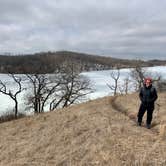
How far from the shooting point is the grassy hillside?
10.0 m

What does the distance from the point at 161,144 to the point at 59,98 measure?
35106mm

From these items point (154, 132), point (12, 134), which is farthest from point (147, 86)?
point (12, 134)

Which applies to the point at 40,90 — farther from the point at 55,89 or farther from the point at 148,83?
the point at 148,83

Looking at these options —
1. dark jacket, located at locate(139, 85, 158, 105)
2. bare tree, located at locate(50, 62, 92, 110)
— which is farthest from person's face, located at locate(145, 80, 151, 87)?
bare tree, located at locate(50, 62, 92, 110)

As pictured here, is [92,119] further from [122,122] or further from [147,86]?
[147,86]

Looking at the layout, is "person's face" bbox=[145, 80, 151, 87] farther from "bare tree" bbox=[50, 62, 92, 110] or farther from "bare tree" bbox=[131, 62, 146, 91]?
"bare tree" bbox=[131, 62, 146, 91]

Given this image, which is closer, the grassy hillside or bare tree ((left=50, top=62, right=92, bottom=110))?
the grassy hillside

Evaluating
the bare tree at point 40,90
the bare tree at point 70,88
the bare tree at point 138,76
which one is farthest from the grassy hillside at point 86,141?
the bare tree at point 138,76

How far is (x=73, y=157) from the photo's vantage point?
34.9ft

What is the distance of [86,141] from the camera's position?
39.3 ft

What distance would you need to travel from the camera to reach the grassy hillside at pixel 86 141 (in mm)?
10025

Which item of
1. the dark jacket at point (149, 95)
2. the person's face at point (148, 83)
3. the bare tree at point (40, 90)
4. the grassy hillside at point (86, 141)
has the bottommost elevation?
the bare tree at point (40, 90)

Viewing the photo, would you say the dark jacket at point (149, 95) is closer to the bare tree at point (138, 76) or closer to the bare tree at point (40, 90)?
the bare tree at point (40, 90)

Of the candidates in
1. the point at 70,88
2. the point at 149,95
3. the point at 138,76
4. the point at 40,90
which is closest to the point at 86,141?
the point at 149,95
